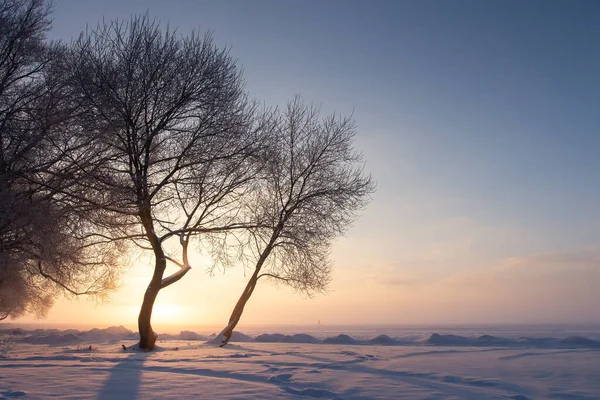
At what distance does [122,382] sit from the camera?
745 centimetres

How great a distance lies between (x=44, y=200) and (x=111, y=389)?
6061 millimetres

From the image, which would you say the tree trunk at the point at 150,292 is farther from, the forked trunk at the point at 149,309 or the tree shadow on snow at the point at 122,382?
the tree shadow on snow at the point at 122,382

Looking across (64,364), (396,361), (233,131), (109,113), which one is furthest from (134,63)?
(396,361)

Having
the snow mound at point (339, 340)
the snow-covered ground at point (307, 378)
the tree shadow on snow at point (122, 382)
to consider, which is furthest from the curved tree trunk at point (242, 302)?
the tree shadow on snow at point (122, 382)

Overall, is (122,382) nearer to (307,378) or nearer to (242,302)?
(307,378)

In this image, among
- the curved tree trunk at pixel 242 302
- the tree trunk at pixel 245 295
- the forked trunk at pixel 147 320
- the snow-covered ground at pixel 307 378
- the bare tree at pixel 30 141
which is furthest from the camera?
the curved tree trunk at pixel 242 302

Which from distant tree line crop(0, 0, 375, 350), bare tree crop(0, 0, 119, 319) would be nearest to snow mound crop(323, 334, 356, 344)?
distant tree line crop(0, 0, 375, 350)

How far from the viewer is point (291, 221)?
19266 mm

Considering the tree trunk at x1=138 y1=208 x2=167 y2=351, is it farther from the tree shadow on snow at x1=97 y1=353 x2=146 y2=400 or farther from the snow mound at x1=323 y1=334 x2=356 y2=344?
the snow mound at x1=323 y1=334 x2=356 y2=344

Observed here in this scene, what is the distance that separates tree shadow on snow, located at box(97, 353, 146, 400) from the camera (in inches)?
255

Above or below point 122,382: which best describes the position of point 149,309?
above

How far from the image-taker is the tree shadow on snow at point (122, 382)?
21.3 feet

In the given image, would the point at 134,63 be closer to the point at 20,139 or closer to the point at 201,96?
the point at 201,96

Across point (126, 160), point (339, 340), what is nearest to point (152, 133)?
point (126, 160)
